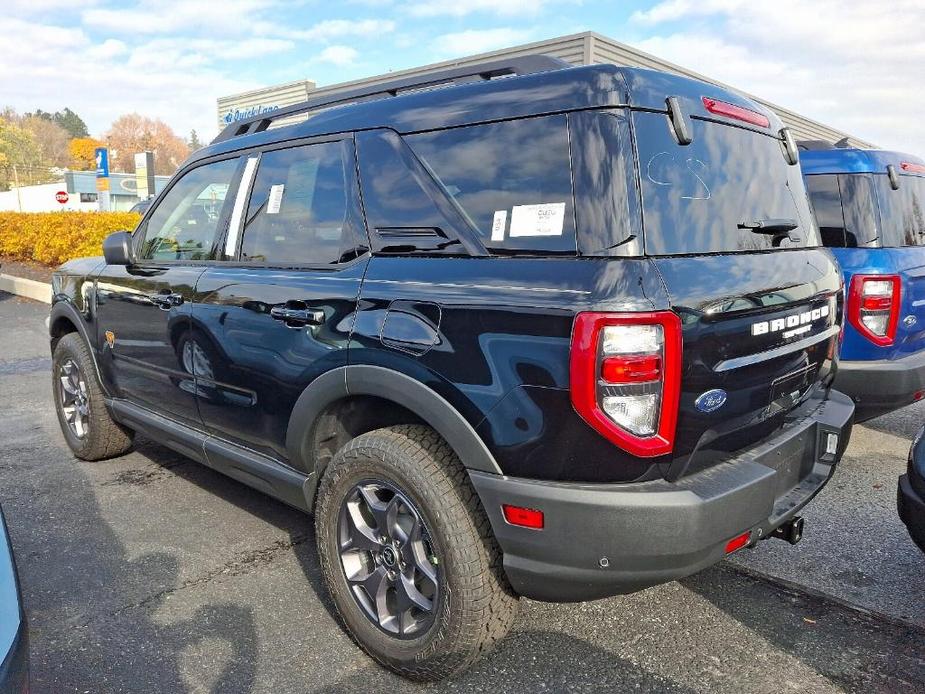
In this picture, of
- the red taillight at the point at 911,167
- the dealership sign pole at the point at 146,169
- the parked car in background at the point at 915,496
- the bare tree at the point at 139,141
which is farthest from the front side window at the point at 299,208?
the bare tree at the point at 139,141

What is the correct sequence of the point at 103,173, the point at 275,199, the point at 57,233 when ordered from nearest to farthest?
the point at 275,199 → the point at 57,233 → the point at 103,173

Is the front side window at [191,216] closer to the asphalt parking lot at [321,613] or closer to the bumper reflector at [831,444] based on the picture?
the asphalt parking lot at [321,613]

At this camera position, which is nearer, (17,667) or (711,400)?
(17,667)

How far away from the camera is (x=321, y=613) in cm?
284

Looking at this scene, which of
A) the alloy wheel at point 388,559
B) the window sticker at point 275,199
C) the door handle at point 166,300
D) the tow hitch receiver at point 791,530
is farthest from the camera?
the door handle at point 166,300

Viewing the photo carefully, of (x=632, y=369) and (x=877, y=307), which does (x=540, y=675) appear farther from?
(x=877, y=307)

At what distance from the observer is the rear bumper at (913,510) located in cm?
252

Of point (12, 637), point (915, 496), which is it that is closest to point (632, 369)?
point (915, 496)

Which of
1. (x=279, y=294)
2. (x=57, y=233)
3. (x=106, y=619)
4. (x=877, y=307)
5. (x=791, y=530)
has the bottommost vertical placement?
(x=106, y=619)

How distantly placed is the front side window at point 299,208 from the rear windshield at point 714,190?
1.18m

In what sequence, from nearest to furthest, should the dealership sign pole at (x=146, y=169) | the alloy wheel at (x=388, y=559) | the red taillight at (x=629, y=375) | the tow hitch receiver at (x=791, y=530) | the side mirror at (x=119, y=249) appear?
the red taillight at (x=629, y=375), the alloy wheel at (x=388, y=559), the tow hitch receiver at (x=791, y=530), the side mirror at (x=119, y=249), the dealership sign pole at (x=146, y=169)

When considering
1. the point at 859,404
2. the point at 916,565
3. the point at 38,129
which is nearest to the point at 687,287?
the point at 916,565

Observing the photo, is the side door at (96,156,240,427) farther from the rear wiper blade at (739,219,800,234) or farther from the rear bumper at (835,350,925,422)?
the rear bumper at (835,350,925,422)

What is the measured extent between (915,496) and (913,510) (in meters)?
0.05
